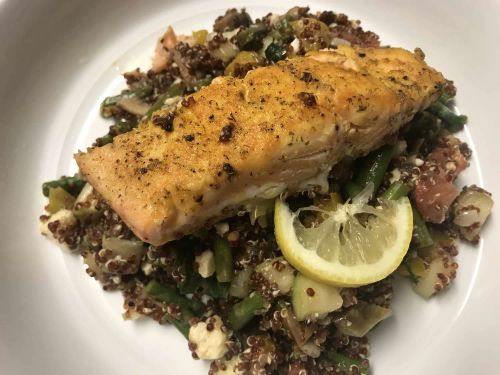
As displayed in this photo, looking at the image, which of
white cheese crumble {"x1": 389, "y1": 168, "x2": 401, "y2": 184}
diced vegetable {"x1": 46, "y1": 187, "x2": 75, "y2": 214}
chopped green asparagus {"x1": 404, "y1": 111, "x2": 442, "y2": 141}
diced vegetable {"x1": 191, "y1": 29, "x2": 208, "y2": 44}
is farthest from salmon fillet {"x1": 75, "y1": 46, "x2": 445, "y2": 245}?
diced vegetable {"x1": 191, "y1": 29, "x2": 208, "y2": 44}

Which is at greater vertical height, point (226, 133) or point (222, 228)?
point (226, 133)

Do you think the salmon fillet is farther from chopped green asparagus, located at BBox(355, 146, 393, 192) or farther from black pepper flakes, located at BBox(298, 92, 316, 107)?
chopped green asparagus, located at BBox(355, 146, 393, 192)

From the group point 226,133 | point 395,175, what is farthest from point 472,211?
point 226,133

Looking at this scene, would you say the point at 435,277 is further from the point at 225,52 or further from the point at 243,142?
the point at 225,52

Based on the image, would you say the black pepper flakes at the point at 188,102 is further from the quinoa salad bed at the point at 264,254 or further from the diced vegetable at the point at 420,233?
the diced vegetable at the point at 420,233

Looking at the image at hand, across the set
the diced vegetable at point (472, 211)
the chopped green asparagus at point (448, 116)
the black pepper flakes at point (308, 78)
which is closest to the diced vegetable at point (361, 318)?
the diced vegetable at point (472, 211)

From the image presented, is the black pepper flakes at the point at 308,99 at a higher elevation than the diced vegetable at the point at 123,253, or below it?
higher
